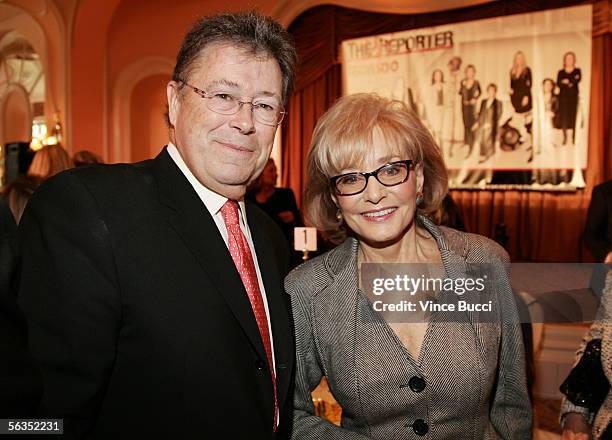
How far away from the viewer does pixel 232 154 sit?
1370 mm

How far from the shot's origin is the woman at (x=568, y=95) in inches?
289

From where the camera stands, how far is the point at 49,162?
313cm

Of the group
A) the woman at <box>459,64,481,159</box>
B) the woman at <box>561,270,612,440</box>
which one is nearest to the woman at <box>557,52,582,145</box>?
the woman at <box>459,64,481,159</box>

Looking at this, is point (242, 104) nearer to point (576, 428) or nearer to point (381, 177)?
point (381, 177)

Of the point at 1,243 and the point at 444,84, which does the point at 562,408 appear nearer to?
the point at 1,243

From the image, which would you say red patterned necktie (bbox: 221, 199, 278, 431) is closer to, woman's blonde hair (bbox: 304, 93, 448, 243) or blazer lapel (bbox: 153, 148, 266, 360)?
blazer lapel (bbox: 153, 148, 266, 360)

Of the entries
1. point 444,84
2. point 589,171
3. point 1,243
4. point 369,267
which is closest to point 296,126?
point 444,84

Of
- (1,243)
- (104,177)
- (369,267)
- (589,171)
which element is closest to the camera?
(1,243)

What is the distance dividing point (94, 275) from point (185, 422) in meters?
0.37

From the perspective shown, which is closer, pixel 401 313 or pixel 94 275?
pixel 94 275

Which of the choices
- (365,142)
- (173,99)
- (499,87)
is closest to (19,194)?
(173,99)

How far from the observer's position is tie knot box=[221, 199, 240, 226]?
56.1 inches

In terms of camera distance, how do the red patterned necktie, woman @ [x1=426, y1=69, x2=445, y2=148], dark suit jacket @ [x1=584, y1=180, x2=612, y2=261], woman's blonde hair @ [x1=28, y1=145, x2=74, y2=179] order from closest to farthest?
the red patterned necktie < woman's blonde hair @ [x1=28, y1=145, x2=74, y2=179] < dark suit jacket @ [x1=584, y1=180, x2=612, y2=261] < woman @ [x1=426, y1=69, x2=445, y2=148]

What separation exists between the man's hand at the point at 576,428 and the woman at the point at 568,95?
6.61 metres
